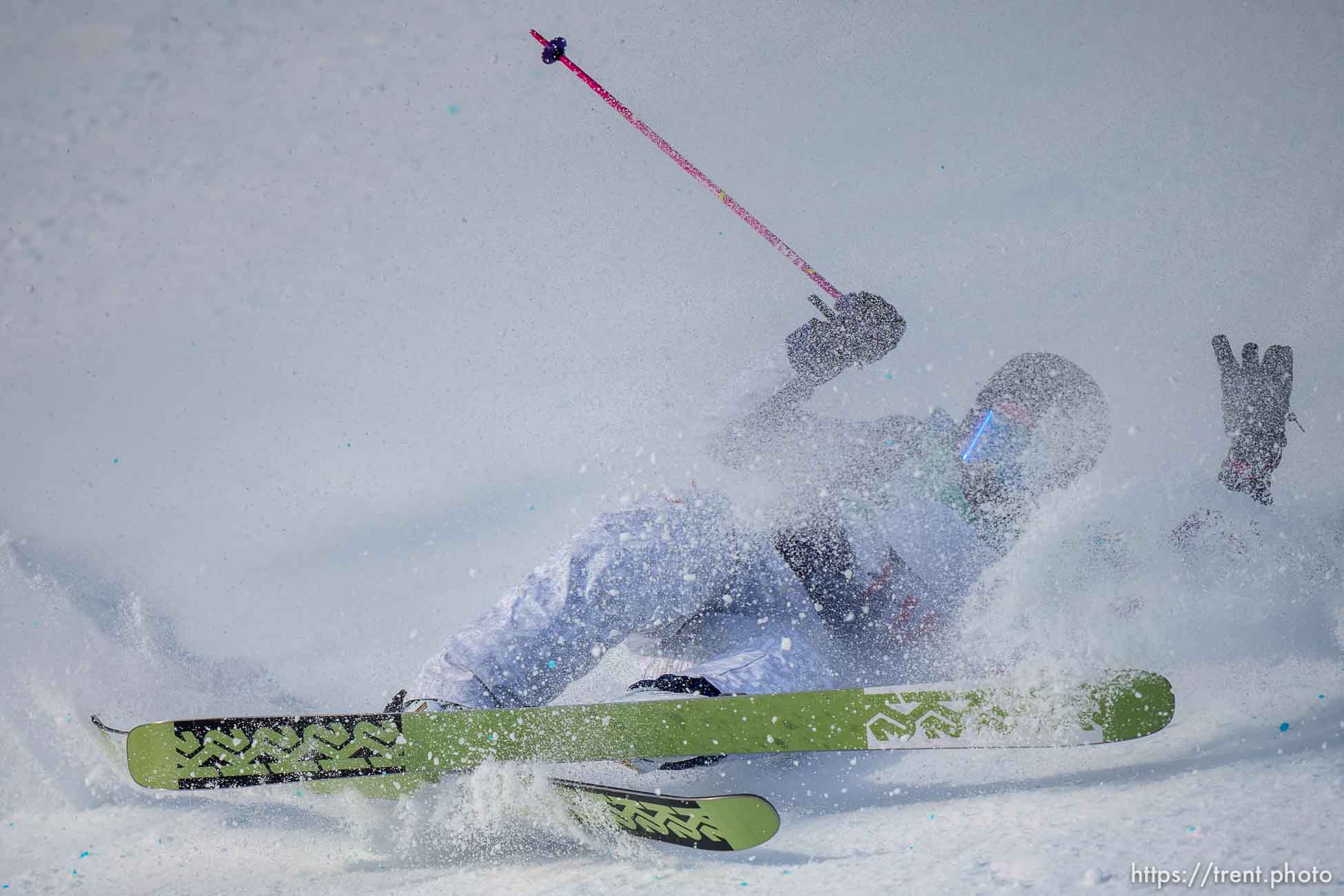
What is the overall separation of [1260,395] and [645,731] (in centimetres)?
255

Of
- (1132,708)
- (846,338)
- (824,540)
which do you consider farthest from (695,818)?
(846,338)

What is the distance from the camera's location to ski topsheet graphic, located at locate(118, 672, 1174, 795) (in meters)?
1.57

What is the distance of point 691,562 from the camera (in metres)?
2.01

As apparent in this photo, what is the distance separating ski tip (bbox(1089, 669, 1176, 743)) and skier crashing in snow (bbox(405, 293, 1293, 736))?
0.62 metres

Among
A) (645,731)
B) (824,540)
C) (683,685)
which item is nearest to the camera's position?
(645,731)

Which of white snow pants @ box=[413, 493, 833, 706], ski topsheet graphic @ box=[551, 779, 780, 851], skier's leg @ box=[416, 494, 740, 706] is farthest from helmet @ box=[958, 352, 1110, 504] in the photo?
ski topsheet graphic @ box=[551, 779, 780, 851]

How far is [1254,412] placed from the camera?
290 centimetres

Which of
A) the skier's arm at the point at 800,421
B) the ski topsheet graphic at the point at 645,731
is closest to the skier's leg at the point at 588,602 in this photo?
the ski topsheet graphic at the point at 645,731

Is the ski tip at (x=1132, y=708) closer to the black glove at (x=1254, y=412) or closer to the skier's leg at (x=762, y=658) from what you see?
the skier's leg at (x=762, y=658)

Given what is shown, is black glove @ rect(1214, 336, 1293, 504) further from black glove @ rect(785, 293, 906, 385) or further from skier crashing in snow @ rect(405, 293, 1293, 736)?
black glove @ rect(785, 293, 906, 385)

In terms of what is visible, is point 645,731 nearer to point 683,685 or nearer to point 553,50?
point 683,685

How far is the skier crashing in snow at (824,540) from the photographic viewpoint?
185cm

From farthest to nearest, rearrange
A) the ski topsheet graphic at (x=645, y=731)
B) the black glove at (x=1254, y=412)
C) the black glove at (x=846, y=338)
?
1. the black glove at (x=1254, y=412)
2. the black glove at (x=846, y=338)
3. the ski topsheet graphic at (x=645, y=731)

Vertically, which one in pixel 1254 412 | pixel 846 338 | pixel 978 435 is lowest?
pixel 1254 412
